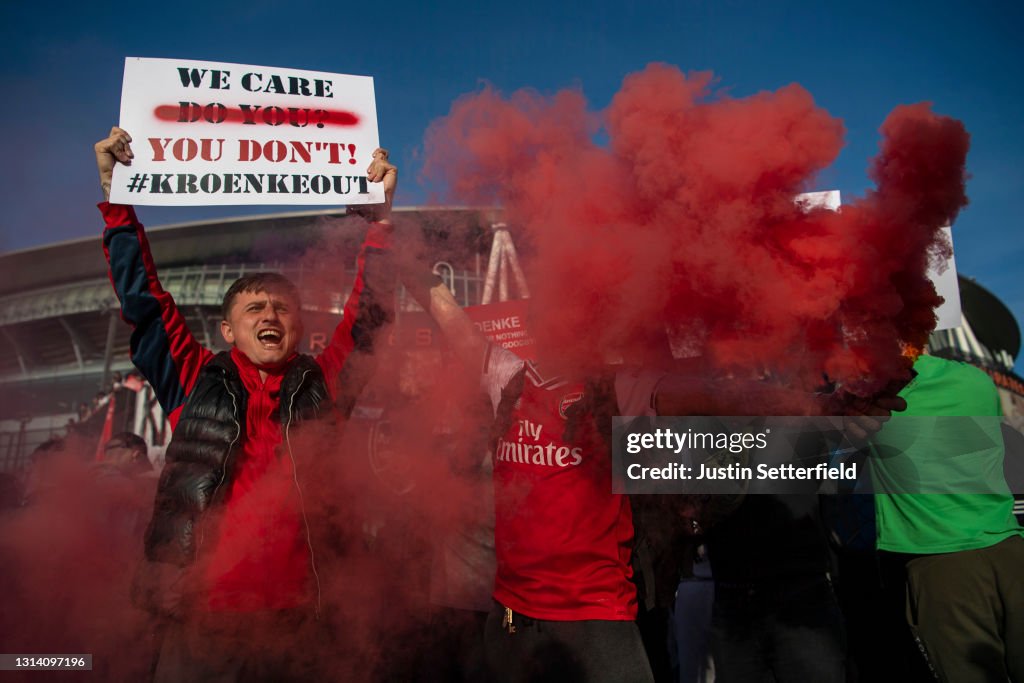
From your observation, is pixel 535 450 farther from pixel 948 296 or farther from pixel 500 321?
pixel 500 321

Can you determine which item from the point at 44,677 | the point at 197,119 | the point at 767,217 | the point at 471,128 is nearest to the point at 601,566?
the point at 767,217

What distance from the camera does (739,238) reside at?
196 cm

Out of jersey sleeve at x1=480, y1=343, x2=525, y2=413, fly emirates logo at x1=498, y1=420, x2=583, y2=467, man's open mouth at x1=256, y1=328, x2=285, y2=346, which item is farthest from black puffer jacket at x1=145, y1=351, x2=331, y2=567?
fly emirates logo at x1=498, y1=420, x2=583, y2=467

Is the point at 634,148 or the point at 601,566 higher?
A: the point at 634,148

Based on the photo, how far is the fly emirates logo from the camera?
6.84 feet

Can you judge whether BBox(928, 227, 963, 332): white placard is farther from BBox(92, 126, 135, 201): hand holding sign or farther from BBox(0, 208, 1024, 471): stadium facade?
BBox(92, 126, 135, 201): hand holding sign

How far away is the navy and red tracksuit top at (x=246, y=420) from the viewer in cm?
202

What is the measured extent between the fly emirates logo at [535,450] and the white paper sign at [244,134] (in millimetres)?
1226

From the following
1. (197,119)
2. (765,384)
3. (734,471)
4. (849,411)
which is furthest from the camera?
(197,119)

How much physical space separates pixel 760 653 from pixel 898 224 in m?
2.01

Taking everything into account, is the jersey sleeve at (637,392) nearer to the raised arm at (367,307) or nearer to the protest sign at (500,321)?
the raised arm at (367,307)

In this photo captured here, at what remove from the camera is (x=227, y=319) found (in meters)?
2.45

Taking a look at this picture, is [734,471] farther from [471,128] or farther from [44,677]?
[44,677]

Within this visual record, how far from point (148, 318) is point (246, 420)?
0.59m
